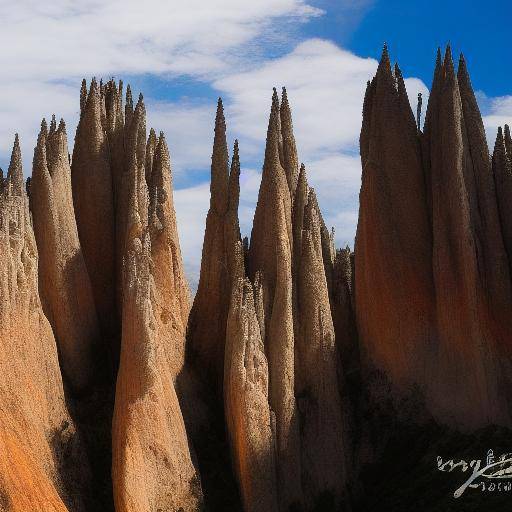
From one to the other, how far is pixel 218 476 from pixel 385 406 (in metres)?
4.23

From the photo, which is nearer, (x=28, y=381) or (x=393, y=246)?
(x=28, y=381)

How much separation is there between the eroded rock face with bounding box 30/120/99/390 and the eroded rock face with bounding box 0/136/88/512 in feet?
3.71

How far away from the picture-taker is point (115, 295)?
21.4m

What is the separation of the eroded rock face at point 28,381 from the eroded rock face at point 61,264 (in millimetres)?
1131

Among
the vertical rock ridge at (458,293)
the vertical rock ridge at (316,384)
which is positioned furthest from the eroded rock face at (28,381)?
the vertical rock ridge at (458,293)

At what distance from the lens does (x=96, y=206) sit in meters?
21.4

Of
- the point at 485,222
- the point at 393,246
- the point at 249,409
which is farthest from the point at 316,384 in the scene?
the point at 485,222

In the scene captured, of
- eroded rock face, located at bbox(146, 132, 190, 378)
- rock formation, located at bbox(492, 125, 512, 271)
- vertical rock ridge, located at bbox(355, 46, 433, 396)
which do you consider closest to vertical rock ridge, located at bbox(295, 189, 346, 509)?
vertical rock ridge, located at bbox(355, 46, 433, 396)

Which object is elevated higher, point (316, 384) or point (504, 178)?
point (504, 178)

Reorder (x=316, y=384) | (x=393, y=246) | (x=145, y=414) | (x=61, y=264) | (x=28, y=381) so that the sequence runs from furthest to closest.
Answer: (x=393, y=246), (x=316, y=384), (x=61, y=264), (x=145, y=414), (x=28, y=381)

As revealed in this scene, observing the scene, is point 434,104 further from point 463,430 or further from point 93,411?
point 93,411

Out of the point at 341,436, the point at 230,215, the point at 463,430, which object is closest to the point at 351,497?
the point at 341,436

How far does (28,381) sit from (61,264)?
3.12m

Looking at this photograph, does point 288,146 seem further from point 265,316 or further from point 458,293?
point 458,293
